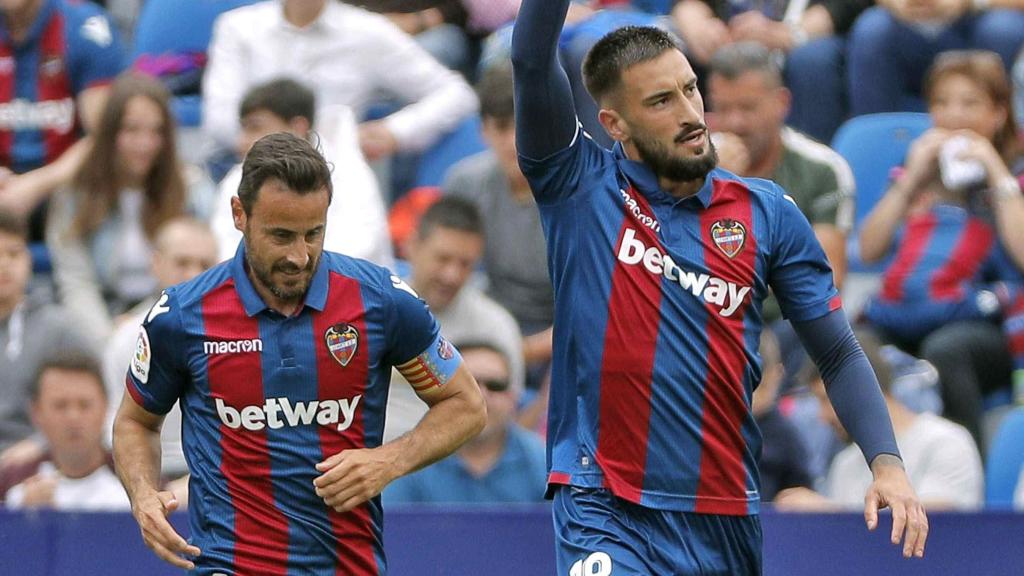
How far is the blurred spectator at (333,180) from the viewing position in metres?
6.93

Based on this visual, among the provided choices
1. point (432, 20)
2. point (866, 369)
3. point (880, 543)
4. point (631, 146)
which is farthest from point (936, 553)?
point (432, 20)

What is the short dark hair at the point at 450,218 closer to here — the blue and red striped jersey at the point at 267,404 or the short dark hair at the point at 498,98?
the short dark hair at the point at 498,98

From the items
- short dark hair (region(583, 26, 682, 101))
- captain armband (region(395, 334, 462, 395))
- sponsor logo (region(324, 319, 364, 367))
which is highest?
short dark hair (region(583, 26, 682, 101))

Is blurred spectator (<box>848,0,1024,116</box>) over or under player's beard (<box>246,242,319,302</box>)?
over

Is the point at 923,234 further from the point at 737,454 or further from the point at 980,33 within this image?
the point at 737,454

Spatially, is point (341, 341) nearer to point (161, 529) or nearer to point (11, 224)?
point (161, 529)

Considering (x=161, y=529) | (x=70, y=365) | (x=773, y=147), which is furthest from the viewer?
(x=773, y=147)

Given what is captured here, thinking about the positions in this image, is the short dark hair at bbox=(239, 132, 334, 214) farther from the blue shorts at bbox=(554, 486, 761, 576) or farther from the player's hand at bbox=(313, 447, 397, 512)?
the blue shorts at bbox=(554, 486, 761, 576)

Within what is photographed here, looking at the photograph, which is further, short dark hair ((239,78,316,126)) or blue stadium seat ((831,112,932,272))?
blue stadium seat ((831,112,932,272))

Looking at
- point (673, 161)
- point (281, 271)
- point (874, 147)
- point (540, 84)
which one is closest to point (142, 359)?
point (281, 271)

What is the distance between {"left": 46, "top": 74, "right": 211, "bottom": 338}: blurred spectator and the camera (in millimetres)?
7688

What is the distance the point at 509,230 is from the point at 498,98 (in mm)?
Answer: 559

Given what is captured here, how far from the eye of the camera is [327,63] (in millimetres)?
8172

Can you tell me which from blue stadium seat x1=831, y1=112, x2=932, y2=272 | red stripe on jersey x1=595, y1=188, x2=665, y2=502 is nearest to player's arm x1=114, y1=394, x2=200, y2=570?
red stripe on jersey x1=595, y1=188, x2=665, y2=502
